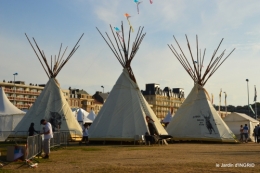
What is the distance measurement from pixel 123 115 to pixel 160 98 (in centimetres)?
11081

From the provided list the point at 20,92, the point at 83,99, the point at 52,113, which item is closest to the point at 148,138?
the point at 52,113

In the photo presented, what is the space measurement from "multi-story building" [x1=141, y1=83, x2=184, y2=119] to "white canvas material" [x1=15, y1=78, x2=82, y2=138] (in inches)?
4002

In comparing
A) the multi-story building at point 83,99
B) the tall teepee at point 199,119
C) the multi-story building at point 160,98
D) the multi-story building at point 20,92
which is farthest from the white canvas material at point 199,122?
the multi-story building at point 160,98

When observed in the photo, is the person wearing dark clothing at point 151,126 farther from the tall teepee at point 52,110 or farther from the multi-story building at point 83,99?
the multi-story building at point 83,99

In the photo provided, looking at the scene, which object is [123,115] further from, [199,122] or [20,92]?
[20,92]

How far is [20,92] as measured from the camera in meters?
97.2

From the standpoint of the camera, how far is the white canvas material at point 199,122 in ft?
88.7

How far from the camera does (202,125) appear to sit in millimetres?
Result: 27578

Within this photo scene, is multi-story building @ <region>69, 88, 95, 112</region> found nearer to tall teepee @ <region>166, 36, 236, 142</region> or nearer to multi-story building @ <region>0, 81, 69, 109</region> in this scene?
multi-story building @ <region>0, 81, 69, 109</region>

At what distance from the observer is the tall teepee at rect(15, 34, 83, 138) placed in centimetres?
2814

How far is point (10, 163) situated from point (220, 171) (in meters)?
6.58

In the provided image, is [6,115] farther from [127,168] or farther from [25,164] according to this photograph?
[127,168]

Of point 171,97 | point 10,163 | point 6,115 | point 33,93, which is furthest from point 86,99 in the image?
point 10,163

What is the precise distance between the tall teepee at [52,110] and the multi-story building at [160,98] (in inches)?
3999
